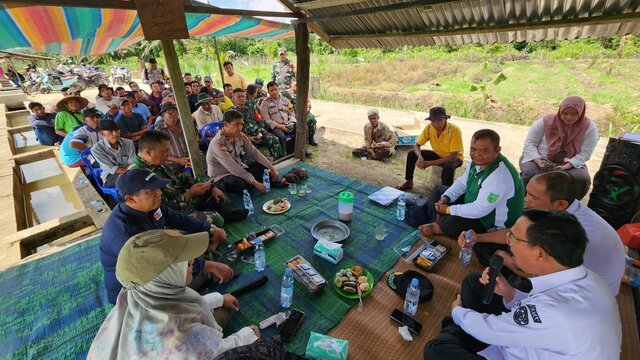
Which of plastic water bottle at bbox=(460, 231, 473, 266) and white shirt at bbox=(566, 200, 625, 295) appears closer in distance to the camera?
white shirt at bbox=(566, 200, 625, 295)

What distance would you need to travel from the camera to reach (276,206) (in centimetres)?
381

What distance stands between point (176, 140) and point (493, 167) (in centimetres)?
471

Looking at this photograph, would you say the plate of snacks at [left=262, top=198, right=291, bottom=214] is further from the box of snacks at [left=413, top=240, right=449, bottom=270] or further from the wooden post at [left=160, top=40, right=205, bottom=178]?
the box of snacks at [left=413, top=240, right=449, bottom=270]

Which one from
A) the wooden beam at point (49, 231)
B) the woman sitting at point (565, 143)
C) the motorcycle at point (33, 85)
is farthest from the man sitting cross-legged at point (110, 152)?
the motorcycle at point (33, 85)

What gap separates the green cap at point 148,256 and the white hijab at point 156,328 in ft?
0.17

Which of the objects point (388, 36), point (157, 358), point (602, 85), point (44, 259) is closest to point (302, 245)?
point (157, 358)

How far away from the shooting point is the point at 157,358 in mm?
1350

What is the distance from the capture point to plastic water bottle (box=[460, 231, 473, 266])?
2828 mm

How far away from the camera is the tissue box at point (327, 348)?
1.98 metres

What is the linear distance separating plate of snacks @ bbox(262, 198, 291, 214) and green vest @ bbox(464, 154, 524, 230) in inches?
87.2

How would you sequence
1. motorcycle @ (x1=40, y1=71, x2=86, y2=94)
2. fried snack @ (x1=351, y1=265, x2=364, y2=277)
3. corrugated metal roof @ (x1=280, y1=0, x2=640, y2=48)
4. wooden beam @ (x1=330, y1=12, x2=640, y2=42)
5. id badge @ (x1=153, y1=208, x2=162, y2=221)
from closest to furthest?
1. id badge @ (x1=153, y1=208, x2=162, y2=221)
2. fried snack @ (x1=351, y1=265, x2=364, y2=277)
3. wooden beam @ (x1=330, y1=12, x2=640, y2=42)
4. corrugated metal roof @ (x1=280, y1=0, x2=640, y2=48)
5. motorcycle @ (x1=40, y1=71, x2=86, y2=94)

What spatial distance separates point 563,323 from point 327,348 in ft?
4.45

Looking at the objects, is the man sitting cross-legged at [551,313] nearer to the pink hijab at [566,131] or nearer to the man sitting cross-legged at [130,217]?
the man sitting cross-legged at [130,217]

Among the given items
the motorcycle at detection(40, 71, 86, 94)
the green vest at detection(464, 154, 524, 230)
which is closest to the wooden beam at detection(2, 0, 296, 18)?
the green vest at detection(464, 154, 524, 230)
